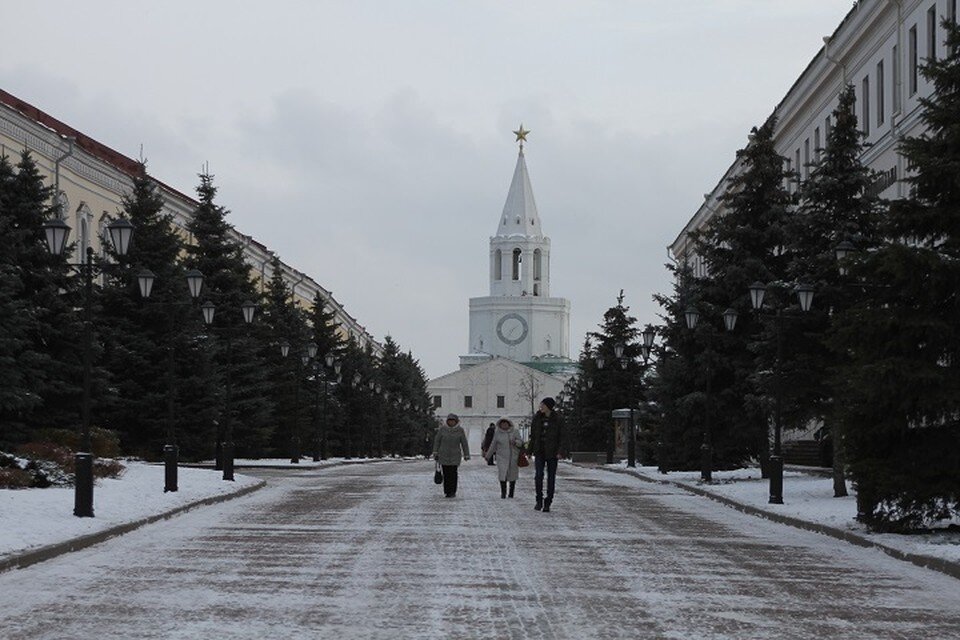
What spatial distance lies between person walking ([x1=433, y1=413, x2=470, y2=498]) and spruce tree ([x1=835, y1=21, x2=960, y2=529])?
11.3m

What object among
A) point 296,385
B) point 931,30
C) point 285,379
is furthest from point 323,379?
point 931,30

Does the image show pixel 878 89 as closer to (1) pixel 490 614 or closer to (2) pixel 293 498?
(2) pixel 293 498

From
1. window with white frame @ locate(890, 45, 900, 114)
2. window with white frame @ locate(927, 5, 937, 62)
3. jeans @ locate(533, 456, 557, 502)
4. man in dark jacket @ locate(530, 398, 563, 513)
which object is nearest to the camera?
jeans @ locate(533, 456, 557, 502)

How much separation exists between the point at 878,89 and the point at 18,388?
24740 millimetres

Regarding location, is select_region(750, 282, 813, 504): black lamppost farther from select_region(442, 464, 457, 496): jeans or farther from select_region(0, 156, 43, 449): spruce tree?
select_region(0, 156, 43, 449): spruce tree

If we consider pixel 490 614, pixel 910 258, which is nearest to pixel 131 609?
pixel 490 614

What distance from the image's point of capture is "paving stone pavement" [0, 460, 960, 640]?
417 inches

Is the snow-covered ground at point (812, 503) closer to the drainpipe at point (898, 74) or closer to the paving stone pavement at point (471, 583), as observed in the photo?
the paving stone pavement at point (471, 583)

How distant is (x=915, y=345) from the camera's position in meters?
17.7

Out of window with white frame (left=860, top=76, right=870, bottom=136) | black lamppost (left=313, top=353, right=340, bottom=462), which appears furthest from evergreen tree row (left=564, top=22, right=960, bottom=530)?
black lamppost (left=313, top=353, right=340, bottom=462)

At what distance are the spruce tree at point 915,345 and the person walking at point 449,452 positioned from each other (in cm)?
1134

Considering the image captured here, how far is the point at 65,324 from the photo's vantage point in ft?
116

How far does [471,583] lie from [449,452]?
15720 millimetres

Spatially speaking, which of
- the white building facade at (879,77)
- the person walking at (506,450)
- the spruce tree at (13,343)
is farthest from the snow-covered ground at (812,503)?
the spruce tree at (13,343)
